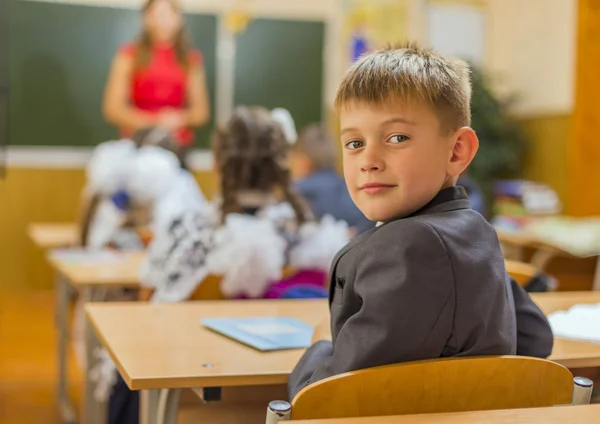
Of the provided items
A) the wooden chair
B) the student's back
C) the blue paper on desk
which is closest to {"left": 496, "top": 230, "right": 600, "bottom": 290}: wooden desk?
the student's back

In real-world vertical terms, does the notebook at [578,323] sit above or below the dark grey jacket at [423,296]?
below

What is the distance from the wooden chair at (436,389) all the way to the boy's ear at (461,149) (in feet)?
1.08

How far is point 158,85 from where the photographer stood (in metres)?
6.43

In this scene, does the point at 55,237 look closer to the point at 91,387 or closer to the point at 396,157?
the point at 91,387

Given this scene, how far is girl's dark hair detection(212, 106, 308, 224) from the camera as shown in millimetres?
2854

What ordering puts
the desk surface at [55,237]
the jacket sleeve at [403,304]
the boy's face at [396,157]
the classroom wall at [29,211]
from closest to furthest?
the jacket sleeve at [403,304] → the boy's face at [396,157] → the desk surface at [55,237] → the classroom wall at [29,211]

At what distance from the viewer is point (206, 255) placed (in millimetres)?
2619

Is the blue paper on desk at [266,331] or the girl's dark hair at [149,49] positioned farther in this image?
the girl's dark hair at [149,49]

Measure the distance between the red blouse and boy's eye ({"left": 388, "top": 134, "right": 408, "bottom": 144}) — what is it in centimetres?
505

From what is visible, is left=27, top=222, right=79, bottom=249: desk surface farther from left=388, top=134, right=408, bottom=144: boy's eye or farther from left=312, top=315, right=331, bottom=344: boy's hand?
left=388, top=134, right=408, bottom=144: boy's eye

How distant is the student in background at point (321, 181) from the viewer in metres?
4.26

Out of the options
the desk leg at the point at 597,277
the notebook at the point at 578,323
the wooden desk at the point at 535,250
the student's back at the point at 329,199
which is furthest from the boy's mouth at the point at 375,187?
the desk leg at the point at 597,277

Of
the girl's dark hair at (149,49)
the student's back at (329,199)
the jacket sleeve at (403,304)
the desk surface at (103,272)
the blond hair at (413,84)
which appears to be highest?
the girl's dark hair at (149,49)

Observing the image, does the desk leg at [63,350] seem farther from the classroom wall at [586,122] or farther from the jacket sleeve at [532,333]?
the classroom wall at [586,122]
